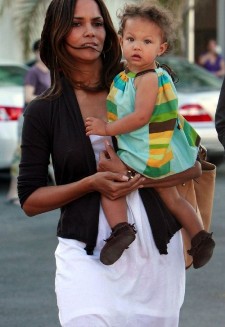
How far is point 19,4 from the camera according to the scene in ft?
65.7

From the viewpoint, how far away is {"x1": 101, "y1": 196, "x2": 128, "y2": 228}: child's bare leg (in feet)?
14.2

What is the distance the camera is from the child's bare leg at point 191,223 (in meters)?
4.46

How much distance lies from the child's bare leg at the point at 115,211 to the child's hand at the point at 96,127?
10.1 inches

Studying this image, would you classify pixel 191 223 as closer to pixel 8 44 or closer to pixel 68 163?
pixel 68 163

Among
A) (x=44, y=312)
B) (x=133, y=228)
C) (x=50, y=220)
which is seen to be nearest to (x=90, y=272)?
(x=133, y=228)

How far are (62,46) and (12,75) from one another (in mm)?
10182

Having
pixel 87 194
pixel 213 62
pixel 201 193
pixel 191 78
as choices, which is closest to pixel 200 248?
pixel 201 193

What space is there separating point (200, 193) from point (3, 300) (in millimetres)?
3354

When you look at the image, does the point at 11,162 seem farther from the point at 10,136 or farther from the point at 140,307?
the point at 140,307

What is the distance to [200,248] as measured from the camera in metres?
4.52

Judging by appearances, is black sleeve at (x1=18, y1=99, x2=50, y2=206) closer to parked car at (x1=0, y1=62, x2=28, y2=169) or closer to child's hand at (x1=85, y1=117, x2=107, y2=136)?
child's hand at (x1=85, y1=117, x2=107, y2=136)

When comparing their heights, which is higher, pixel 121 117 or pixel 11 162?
pixel 121 117

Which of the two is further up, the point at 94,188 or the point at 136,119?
the point at 136,119

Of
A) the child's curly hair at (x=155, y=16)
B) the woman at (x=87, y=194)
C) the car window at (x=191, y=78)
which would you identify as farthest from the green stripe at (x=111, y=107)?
the car window at (x=191, y=78)
